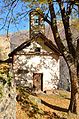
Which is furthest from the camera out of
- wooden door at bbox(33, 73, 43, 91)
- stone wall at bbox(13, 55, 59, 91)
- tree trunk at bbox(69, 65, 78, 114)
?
wooden door at bbox(33, 73, 43, 91)

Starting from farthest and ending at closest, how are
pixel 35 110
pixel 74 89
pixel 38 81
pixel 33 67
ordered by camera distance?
pixel 38 81 < pixel 33 67 < pixel 74 89 < pixel 35 110

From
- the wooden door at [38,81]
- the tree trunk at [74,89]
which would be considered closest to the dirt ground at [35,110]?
the tree trunk at [74,89]

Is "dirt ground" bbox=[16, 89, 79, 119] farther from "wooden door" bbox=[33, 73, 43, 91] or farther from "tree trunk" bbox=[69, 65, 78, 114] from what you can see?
"wooden door" bbox=[33, 73, 43, 91]

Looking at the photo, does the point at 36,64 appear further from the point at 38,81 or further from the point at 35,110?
the point at 35,110

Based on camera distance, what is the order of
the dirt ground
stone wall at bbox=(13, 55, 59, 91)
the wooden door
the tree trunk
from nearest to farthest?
the dirt ground → the tree trunk → stone wall at bbox=(13, 55, 59, 91) → the wooden door

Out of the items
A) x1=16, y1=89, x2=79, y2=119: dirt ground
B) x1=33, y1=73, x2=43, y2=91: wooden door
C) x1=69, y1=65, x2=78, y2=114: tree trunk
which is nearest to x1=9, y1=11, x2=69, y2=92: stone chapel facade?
x1=33, y1=73, x2=43, y2=91: wooden door

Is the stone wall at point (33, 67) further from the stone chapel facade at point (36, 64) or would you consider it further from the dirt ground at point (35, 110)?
the dirt ground at point (35, 110)

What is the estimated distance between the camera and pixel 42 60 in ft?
93.1

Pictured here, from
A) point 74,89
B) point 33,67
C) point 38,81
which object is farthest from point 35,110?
point 38,81

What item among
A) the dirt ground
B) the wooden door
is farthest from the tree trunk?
the wooden door

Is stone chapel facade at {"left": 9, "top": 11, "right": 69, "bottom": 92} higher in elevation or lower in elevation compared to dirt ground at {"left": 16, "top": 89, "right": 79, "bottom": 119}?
higher

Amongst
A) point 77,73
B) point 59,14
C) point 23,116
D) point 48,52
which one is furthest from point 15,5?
point 48,52

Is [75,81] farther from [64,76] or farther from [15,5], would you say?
[64,76]

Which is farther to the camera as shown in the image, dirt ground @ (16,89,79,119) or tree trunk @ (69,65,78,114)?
tree trunk @ (69,65,78,114)
